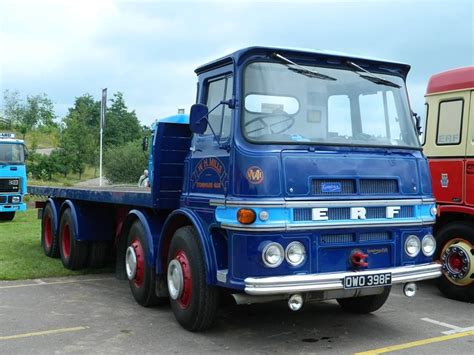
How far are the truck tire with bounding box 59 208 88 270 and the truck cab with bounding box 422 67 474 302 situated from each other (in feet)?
18.1

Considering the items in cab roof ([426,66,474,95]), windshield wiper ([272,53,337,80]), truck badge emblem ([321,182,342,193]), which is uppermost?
cab roof ([426,66,474,95])

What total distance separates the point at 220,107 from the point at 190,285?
5.82 feet

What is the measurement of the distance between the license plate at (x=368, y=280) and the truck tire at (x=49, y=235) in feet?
22.4

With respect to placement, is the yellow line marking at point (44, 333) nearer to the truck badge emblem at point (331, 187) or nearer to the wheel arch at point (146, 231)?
the wheel arch at point (146, 231)

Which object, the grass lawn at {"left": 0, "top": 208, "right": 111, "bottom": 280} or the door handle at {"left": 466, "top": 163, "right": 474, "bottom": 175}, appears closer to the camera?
the door handle at {"left": 466, "top": 163, "right": 474, "bottom": 175}

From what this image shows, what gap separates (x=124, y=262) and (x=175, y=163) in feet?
6.11

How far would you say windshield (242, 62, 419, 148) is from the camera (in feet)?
17.6

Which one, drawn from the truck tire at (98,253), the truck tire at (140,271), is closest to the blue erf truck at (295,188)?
the truck tire at (140,271)

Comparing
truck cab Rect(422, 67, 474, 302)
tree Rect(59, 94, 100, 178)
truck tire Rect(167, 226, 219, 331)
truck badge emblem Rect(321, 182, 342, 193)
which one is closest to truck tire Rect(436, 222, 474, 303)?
truck cab Rect(422, 67, 474, 302)

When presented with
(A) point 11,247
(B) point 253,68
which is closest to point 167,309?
(B) point 253,68

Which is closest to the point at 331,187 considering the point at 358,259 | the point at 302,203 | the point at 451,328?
the point at 302,203

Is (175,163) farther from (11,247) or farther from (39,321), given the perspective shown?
(11,247)

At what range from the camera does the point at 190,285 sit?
18.8ft

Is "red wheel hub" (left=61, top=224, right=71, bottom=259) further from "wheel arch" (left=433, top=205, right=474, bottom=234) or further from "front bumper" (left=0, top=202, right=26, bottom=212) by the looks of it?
"front bumper" (left=0, top=202, right=26, bottom=212)
